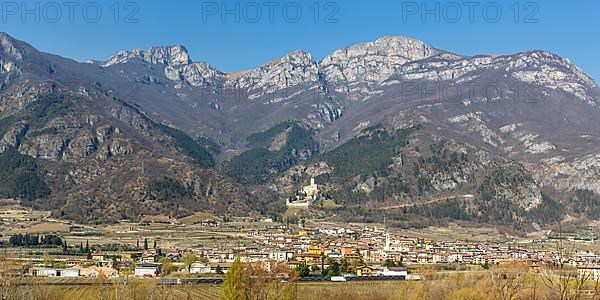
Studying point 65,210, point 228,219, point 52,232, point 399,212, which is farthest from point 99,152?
point 399,212

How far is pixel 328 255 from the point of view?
10525 centimetres

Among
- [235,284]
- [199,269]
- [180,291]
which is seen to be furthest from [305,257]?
[235,284]

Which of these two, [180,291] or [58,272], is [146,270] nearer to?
[58,272]

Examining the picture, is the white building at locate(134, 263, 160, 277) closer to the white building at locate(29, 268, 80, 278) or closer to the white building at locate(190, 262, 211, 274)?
the white building at locate(190, 262, 211, 274)

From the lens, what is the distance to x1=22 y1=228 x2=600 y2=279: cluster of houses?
84438 mm

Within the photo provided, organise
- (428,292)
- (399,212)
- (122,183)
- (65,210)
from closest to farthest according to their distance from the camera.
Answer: (428,292) < (65,210) < (122,183) < (399,212)

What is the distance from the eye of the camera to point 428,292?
55.6 m

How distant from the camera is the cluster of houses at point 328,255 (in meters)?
84.4

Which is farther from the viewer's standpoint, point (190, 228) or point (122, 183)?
point (122, 183)

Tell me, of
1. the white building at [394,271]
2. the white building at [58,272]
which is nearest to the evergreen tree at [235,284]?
the white building at [58,272]

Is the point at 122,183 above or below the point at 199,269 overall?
above

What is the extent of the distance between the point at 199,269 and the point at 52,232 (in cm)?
5061

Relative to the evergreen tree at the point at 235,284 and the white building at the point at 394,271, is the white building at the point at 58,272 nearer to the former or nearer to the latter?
the evergreen tree at the point at 235,284

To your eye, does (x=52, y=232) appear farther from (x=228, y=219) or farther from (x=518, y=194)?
(x=518, y=194)
